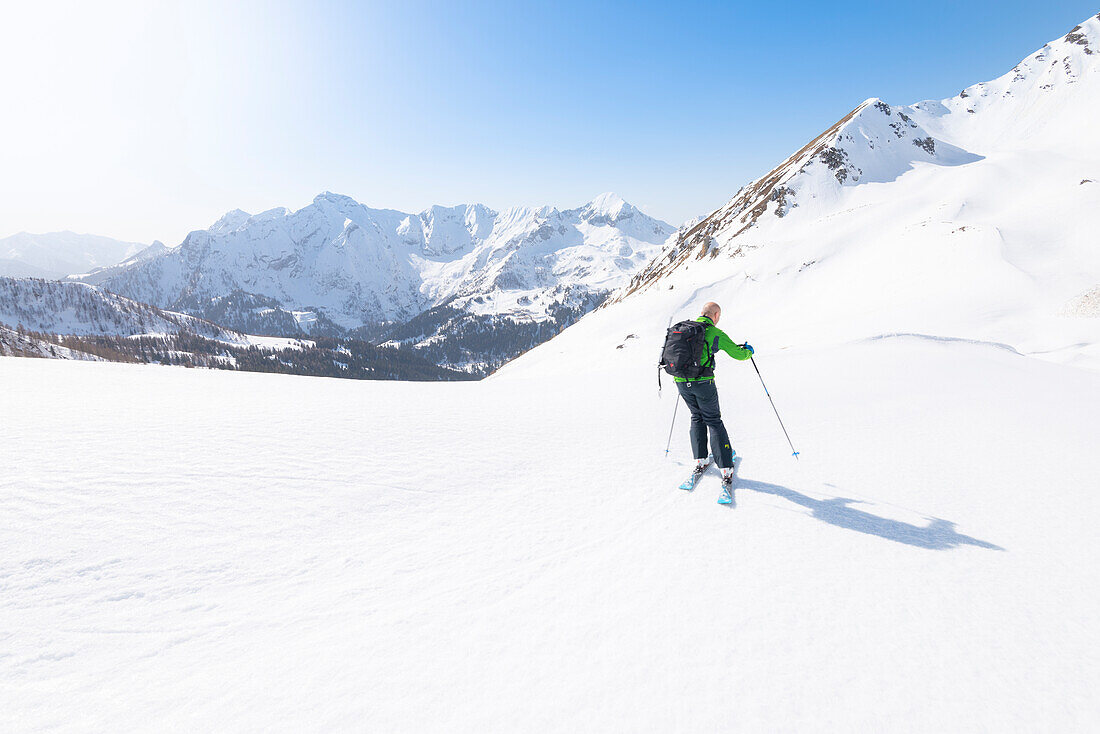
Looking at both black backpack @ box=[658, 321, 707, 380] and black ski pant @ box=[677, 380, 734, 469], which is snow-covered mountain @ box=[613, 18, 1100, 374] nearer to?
A: black ski pant @ box=[677, 380, 734, 469]

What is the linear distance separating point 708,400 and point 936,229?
60.5 meters

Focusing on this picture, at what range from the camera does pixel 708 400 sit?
6.52 m

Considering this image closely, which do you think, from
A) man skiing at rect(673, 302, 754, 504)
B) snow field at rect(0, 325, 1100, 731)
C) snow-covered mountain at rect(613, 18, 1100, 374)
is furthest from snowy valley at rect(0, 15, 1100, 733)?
snow-covered mountain at rect(613, 18, 1100, 374)

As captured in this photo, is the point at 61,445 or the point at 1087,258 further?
the point at 1087,258

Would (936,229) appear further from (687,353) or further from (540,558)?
(540,558)

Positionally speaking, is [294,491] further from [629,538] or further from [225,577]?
[629,538]

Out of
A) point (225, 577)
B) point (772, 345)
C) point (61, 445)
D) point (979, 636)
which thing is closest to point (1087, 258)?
point (772, 345)

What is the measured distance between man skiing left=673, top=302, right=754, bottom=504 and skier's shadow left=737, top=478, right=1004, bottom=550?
0.77m

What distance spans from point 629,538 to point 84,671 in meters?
4.77

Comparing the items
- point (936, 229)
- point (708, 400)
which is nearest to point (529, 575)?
point (708, 400)

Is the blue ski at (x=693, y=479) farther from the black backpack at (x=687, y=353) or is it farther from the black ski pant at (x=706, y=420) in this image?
the black backpack at (x=687, y=353)

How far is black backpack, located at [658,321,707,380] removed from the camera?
634 cm

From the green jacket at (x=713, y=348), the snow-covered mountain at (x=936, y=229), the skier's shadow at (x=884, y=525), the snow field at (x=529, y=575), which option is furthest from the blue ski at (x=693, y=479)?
the snow-covered mountain at (x=936, y=229)

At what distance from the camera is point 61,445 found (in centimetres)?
652
